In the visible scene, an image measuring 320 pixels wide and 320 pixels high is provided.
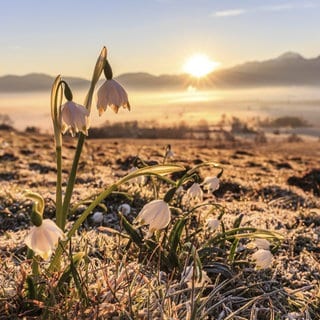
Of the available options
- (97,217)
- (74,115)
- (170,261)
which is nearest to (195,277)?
(170,261)

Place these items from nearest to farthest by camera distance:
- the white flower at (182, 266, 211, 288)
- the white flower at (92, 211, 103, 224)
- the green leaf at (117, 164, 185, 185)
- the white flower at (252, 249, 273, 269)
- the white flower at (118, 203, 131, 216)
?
1. the green leaf at (117, 164, 185, 185)
2. the white flower at (182, 266, 211, 288)
3. the white flower at (252, 249, 273, 269)
4. the white flower at (92, 211, 103, 224)
5. the white flower at (118, 203, 131, 216)

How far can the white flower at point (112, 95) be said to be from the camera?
120 inches

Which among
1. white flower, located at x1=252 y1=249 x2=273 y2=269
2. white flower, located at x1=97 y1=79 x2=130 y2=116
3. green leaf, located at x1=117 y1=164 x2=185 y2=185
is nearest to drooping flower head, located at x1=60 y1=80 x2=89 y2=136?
white flower, located at x1=97 y1=79 x2=130 y2=116

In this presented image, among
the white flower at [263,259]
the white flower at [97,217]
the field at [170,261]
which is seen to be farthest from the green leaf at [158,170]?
the white flower at [97,217]

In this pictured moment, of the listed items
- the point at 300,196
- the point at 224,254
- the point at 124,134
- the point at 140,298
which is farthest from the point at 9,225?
the point at 124,134

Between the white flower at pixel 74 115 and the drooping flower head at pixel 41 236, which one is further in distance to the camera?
the white flower at pixel 74 115

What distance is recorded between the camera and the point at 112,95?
3.06 metres

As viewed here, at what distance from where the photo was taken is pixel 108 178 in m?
8.44

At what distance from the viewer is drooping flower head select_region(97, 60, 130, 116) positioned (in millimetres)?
3055

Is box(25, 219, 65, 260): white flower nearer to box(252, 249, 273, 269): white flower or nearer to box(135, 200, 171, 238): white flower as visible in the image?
box(135, 200, 171, 238): white flower

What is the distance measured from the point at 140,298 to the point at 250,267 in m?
1.12

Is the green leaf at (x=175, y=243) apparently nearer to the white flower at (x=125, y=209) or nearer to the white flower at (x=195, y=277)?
the white flower at (x=195, y=277)

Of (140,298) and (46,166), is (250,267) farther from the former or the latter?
(46,166)

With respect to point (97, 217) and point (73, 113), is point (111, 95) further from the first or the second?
point (97, 217)
